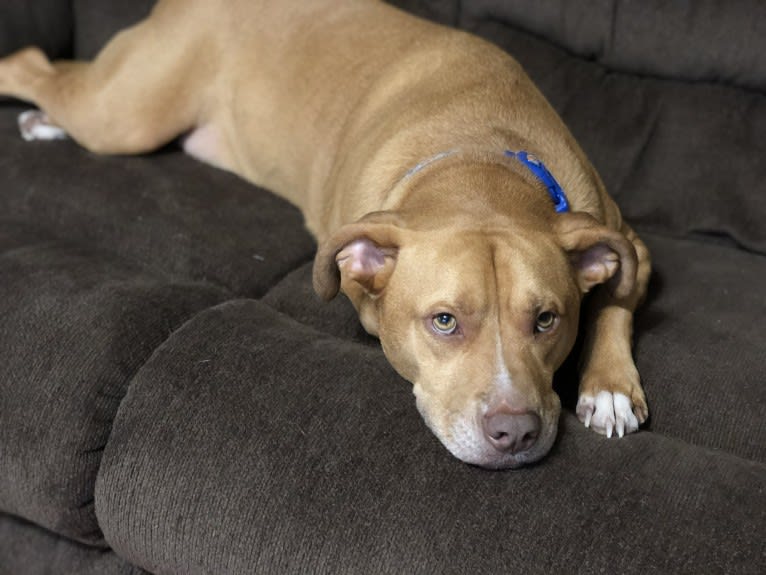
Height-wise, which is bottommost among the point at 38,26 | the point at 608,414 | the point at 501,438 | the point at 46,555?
the point at 46,555

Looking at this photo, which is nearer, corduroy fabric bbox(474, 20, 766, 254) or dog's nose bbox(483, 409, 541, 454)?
dog's nose bbox(483, 409, 541, 454)

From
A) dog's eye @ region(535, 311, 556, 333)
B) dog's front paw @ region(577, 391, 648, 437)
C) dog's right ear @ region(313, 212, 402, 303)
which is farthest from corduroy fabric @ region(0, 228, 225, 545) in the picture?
dog's front paw @ region(577, 391, 648, 437)

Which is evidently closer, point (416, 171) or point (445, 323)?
point (445, 323)

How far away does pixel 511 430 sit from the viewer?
1.83 meters

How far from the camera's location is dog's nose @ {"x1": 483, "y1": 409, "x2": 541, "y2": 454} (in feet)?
6.03

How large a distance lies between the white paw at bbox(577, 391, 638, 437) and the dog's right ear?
54 cm

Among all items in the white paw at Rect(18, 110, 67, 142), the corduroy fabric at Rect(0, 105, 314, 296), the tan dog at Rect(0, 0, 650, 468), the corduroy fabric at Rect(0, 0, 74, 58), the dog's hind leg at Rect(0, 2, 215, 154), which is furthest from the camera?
the corduroy fabric at Rect(0, 0, 74, 58)

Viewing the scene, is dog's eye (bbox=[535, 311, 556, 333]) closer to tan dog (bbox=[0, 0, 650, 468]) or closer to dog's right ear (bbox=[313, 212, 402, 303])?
tan dog (bbox=[0, 0, 650, 468])

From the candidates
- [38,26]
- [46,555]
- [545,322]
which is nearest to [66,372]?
[46,555]

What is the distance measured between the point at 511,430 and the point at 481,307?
276 mm

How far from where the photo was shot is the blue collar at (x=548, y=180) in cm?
233

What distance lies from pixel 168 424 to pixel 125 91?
1.68 metres

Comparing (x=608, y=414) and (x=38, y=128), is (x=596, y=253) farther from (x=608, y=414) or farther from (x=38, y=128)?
(x=38, y=128)

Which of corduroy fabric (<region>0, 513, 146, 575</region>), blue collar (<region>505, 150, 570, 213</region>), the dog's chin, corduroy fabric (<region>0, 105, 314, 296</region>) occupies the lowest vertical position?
corduroy fabric (<region>0, 513, 146, 575</region>)
